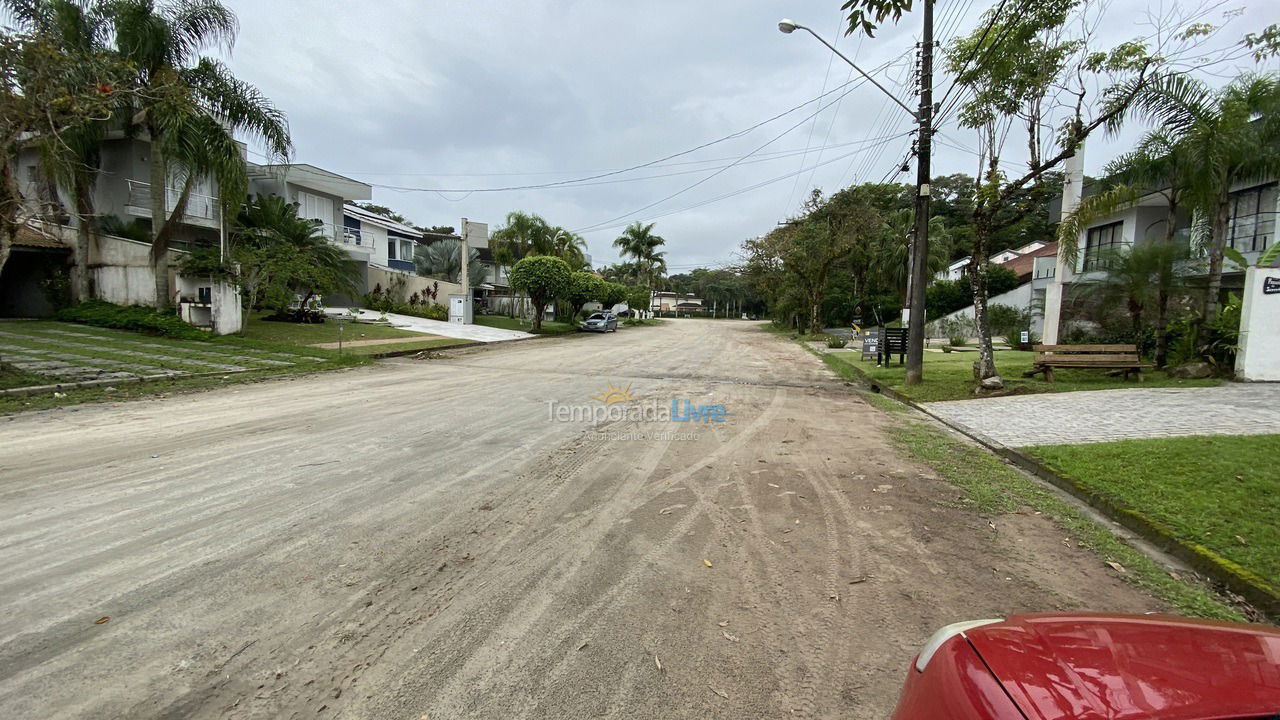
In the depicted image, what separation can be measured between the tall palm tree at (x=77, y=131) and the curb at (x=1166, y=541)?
55.3 ft

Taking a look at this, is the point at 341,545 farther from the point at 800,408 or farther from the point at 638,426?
the point at 800,408

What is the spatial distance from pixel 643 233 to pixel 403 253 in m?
26.1

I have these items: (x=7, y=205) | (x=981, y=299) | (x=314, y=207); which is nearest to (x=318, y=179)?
(x=314, y=207)

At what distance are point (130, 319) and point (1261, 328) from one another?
27.6m

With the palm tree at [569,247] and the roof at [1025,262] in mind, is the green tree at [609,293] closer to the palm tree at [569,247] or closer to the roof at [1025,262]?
the palm tree at [569,247]

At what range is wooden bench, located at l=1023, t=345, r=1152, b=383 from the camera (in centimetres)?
1115

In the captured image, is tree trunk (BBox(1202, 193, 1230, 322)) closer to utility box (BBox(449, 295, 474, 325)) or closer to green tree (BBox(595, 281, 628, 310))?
green tree (BBox(595, 281, 628, 310))

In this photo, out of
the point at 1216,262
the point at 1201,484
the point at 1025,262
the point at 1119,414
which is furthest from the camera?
the point at 1025,262

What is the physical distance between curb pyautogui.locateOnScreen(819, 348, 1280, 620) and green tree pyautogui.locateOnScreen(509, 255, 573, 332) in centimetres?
2401

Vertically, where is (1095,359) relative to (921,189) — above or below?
below

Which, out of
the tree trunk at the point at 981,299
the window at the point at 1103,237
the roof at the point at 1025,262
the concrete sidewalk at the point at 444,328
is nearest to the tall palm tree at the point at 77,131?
the concrete sidewalk at the point at 444,328

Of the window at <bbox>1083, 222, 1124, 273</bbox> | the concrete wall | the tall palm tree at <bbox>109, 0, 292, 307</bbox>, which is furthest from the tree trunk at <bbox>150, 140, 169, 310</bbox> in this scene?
the window at <bbox>1083, 222, 1124, 273</bbox>

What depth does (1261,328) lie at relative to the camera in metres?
10.4

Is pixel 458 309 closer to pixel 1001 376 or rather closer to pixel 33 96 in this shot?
pixel 33 96
